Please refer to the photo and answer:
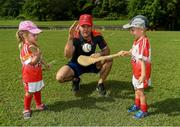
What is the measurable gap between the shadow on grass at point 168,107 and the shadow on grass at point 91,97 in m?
0.62

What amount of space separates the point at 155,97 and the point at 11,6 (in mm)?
84368

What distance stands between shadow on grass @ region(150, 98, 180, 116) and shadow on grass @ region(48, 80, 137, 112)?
621 millimetres

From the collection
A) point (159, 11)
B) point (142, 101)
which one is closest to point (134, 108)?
point (142, 101)

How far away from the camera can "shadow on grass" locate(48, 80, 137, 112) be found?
641 centimetres

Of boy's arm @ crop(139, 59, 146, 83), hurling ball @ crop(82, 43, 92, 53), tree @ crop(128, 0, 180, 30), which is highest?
hurling ball @ crop(82, 43, 92, 53)

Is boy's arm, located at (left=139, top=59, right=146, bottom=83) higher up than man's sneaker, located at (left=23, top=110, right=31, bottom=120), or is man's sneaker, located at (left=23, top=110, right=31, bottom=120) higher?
boy's arm, located at (left=139, top=59, right=146, bottom=83)

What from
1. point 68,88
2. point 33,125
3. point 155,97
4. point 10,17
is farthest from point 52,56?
point 10,17

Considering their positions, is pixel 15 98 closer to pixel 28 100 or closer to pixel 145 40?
pixel 28 100

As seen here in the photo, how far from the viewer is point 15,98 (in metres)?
6.86

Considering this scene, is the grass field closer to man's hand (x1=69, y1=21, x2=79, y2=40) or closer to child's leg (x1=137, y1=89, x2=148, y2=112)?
child's leg (x1=137, y1=89, x2=148, y2=112)

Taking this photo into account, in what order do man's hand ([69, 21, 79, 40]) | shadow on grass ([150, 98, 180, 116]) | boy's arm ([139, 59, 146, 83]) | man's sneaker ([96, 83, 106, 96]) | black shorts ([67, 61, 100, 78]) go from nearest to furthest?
boy's arm ([139, 59, 146, 83]), shadow on grass ([150, 98, 180, 116]), man's hand ([69, 21, 79, 40]), man's sneaker ([96, 83, 106, 96]), black shorts ([67, 61, 100, 78])

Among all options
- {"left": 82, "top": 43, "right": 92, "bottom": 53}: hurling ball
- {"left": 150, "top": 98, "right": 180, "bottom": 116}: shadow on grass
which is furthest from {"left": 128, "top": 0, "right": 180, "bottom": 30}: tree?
{"left": 150, "top": 98, "right": 180, "bottom": 116}: shadow on grass

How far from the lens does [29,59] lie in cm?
575

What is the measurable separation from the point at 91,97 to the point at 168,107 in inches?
58.0
